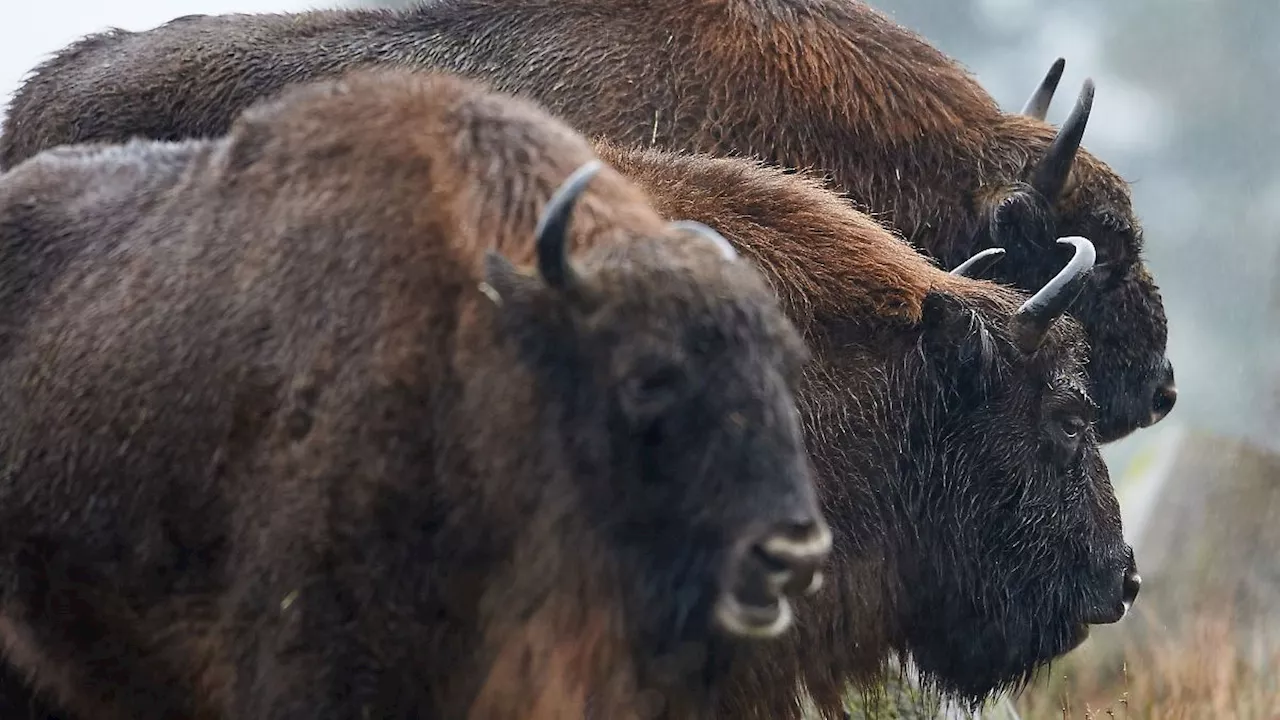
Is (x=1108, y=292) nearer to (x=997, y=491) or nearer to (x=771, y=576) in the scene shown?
(x=997, y=491)

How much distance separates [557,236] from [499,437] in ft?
1.30

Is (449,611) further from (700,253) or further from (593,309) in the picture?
(700,253)

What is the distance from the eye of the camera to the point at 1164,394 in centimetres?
527

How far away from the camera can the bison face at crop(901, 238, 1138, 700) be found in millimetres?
3828

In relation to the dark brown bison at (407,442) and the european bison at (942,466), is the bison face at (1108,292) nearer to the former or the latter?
the european bison at (942,466)

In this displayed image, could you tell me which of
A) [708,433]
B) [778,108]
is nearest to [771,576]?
[708,433]

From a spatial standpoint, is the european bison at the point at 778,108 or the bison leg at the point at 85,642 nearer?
the bison leg at the point at 85,642

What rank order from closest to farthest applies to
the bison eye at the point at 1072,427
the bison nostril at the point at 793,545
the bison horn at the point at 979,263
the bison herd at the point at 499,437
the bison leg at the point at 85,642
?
the bison nostril at the point at 793,545
the bison herd at the point at 499,437
the bison leg at the point at 85,642
the bison eye at the point at 1072,427
the bison horn at the point at 979,263

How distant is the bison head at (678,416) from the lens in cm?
261

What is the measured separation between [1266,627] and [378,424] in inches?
255

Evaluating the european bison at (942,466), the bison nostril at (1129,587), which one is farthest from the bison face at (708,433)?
the bison nostril at (1129,587)

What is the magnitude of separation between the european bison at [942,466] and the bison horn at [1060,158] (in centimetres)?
130

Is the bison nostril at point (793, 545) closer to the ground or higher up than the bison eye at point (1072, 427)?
higher up

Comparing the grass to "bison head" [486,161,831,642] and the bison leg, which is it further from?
the bison leg
